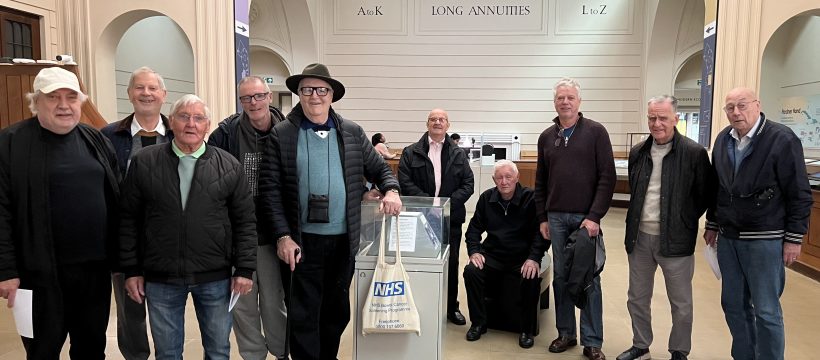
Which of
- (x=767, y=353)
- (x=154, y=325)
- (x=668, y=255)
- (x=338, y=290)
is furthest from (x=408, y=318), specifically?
(x=767, y=353)

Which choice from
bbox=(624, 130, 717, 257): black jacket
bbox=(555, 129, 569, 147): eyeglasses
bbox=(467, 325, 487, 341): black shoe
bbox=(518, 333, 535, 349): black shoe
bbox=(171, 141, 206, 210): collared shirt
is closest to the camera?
bbox=(171, 141, 206, 210): collared shirt

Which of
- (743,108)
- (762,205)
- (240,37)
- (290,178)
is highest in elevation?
(240,37)

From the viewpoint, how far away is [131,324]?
2438 mm

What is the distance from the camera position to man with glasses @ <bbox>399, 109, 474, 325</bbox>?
3736 mm

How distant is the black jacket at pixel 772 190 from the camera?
2533 mm

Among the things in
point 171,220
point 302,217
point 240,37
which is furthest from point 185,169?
point 240,37

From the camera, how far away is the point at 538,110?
449 inches

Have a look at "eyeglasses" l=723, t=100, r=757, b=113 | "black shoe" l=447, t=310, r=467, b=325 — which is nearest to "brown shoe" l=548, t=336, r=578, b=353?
"black shoe" l=447, t=310, r=467, b=325

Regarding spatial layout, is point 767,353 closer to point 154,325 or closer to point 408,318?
point 408,318

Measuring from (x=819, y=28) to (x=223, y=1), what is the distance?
785 centimetres

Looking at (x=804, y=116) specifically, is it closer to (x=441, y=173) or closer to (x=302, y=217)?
(x=441, y=173)

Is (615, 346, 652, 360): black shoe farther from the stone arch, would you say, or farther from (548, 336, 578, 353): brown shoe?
the stone arch

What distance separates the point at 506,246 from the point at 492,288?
339 millimetres

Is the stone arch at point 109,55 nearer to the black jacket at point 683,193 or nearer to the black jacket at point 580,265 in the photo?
the black jacket at point 580,265
